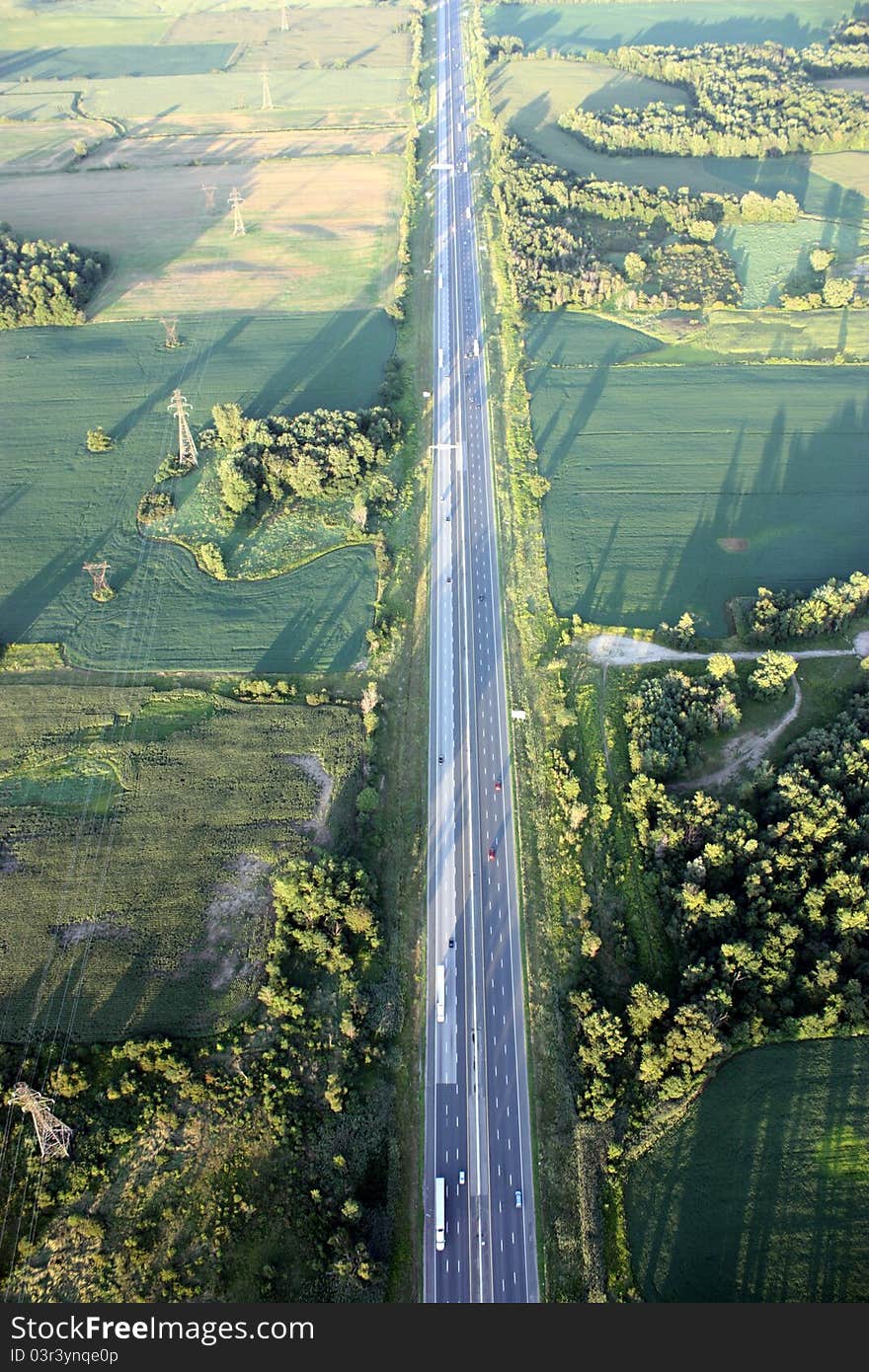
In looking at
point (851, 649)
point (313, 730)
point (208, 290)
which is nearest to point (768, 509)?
point (851, 649)

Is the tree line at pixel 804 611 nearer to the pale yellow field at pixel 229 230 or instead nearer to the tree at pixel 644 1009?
the tree at pixel 644 1009

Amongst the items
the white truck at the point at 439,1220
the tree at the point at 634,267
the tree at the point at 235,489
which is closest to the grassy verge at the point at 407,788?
the white truck at the point at 439,1220

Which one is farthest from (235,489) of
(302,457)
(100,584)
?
(100,584)

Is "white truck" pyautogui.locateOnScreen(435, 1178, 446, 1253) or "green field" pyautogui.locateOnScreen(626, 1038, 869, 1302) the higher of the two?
"green field" pyautogui.locateOnScreen(626, 1038, 869, 1302)

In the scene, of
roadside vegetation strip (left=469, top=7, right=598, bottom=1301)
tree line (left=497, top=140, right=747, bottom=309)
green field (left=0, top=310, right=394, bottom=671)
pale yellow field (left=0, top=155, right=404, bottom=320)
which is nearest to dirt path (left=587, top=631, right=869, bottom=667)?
roadside vegetation strip (left=469, top=7, right=598, bottom=1301)

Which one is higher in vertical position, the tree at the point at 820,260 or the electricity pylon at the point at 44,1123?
the tree at the point at 820,260

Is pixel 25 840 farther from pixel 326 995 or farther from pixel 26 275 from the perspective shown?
pixel 26 275

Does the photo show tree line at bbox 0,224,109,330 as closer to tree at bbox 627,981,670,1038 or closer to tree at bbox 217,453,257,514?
tree at bbox 217,453,257,514
